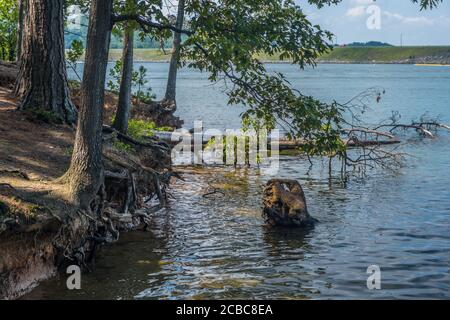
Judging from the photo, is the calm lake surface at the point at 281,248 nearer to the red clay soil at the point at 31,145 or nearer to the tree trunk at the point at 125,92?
the red clay soil at the point at 31,145

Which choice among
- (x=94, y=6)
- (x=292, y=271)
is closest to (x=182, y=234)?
(x=292, y=271)

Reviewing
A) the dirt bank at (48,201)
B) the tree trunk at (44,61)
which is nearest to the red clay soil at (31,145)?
the dirt bank at (48,201)

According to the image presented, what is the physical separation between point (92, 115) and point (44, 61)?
6571 mm

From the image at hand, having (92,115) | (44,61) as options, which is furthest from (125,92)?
(92,115)

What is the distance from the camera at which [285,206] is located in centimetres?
1797

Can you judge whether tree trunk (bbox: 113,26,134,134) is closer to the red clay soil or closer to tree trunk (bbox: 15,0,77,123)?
tree trunk (bbox: 15,0,77,123)

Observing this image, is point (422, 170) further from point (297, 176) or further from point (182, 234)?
point (182, 234)

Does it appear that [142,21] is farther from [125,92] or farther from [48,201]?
[125,92]

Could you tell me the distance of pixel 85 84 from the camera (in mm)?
Result: 13609

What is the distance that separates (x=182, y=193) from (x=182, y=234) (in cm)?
557

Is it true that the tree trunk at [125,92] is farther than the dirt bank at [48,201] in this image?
Yes

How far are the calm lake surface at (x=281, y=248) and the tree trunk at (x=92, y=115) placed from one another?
181 cm

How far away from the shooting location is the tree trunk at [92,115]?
13398mm
